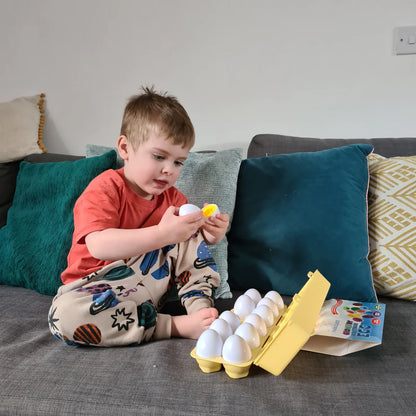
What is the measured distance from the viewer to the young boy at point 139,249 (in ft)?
2.86

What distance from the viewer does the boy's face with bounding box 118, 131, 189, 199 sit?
1.01m

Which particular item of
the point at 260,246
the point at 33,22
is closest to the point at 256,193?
the point at 260,246

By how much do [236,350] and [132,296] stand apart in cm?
35

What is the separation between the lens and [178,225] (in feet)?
2.99

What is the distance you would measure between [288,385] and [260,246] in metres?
0.50

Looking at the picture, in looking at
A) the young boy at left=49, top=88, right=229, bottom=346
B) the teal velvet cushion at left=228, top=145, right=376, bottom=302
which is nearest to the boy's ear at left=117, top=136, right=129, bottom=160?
the young boy at left=49, top=88, right=229, bottom=346

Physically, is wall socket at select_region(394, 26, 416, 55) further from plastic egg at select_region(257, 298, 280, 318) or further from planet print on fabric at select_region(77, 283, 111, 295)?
planet print on fabric at select_region(77, 283, 111, 295)

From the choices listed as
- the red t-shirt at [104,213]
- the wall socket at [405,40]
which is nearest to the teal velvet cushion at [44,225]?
the red t-shirt at [104,213]

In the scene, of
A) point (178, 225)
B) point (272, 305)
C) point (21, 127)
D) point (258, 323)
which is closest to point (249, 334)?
point (258, 323)

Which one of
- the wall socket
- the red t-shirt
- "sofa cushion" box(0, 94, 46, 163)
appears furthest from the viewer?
"sofa cushion" box(0, 94, 46, 163)

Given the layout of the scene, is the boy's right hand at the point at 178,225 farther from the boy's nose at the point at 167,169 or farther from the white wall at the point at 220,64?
the white wall at the point at 220,64

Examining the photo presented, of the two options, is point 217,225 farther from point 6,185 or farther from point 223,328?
point 6,185

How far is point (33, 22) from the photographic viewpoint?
1790 mm

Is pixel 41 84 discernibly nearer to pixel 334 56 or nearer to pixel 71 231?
pixel 71 231
